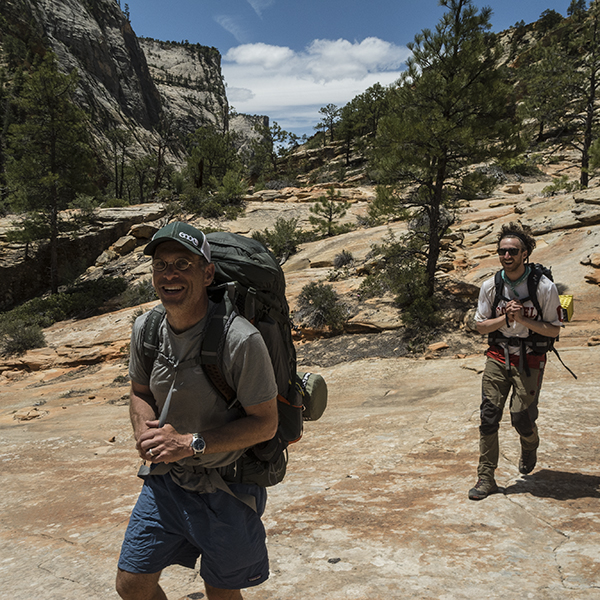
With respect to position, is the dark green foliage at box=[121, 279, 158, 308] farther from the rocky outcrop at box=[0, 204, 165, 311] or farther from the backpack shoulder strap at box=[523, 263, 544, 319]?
the backpack shoulder strap at box=[523, 263, 544, 319]

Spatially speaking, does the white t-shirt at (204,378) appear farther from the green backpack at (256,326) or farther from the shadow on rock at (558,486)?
the shadow on rock at (558,486)

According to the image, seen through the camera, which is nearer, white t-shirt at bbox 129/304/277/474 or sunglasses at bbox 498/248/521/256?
white t-shirt at bbox 129/304/277/474

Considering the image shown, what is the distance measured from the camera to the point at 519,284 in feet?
10.9

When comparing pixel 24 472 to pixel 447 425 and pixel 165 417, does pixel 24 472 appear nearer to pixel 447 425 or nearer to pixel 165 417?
pixel 165 417

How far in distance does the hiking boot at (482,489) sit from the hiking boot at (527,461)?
40 cm

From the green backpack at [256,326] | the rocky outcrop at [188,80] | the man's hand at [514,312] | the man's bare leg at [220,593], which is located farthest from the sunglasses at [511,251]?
the rocky outcrop at [188,80]

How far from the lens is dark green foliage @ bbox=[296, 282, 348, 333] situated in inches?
442

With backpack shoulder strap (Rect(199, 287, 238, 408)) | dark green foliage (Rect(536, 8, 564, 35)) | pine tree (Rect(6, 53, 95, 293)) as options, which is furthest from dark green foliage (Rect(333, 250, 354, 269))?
dark green foliage (Rect(536, 8, 564, 35))

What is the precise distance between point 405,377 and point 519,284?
5169mm

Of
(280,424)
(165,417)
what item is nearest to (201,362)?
(165,417)

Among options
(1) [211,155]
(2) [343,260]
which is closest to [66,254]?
(2) [343,260]

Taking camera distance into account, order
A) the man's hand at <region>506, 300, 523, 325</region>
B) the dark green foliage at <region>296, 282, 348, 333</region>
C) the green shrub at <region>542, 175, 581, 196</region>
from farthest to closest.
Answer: the green shrub at <region>542, 175, 581, 196</region>, the dark green foliage at <region>296, 282, 348, 333</region>, the man's hand at <region>506, 300, 523, 325</region>

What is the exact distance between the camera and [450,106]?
33.3ft

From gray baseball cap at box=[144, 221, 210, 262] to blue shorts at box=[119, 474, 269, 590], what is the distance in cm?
88
